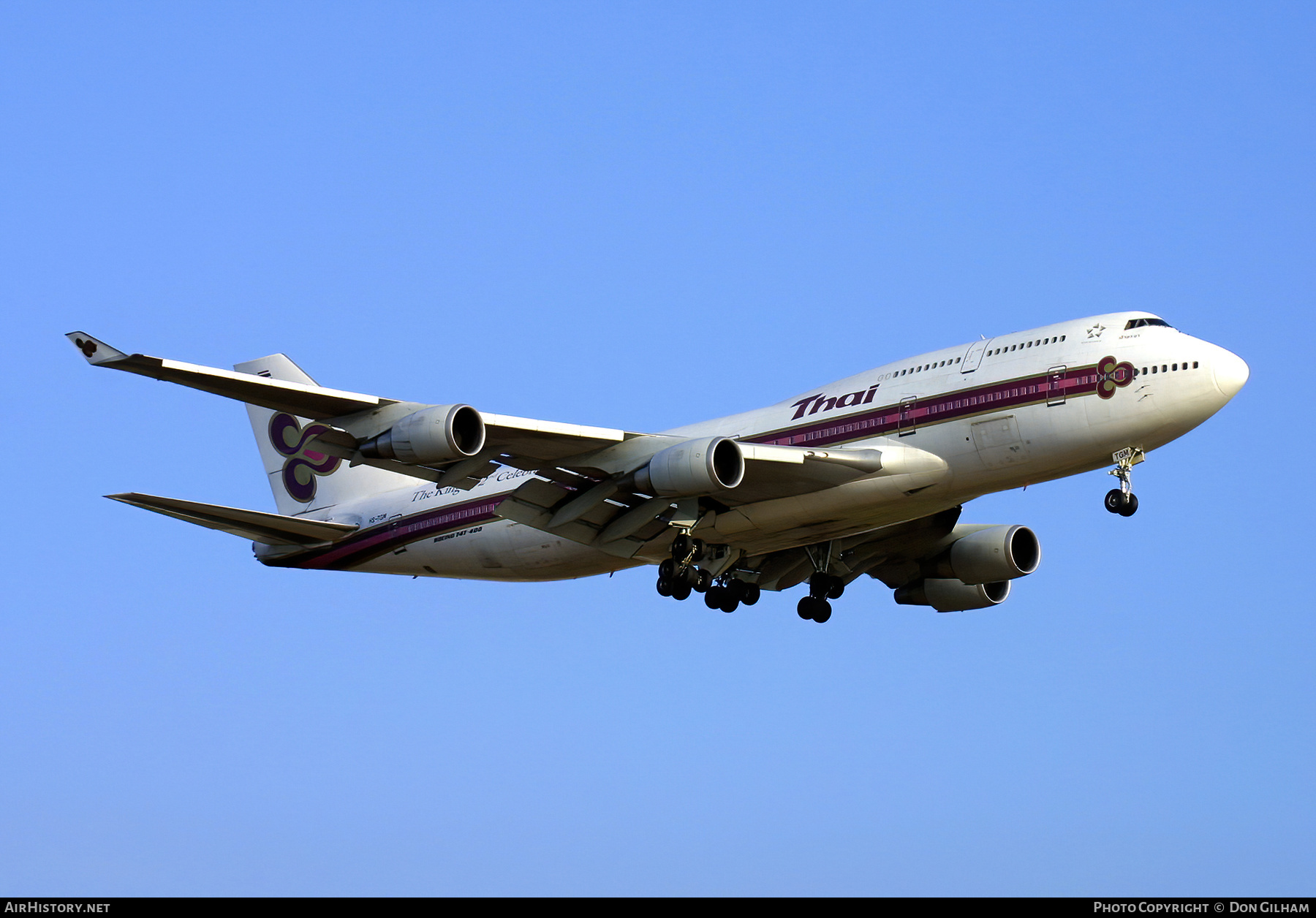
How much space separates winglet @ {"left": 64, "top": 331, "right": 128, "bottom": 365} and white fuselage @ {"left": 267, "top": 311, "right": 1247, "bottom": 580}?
1310 cm

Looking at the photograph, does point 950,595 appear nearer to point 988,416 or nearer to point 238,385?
point 988,416

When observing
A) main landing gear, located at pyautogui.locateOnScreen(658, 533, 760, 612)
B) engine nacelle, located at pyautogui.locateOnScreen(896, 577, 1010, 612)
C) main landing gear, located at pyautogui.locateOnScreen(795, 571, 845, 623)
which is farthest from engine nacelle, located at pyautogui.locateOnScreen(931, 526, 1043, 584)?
main landing gear, located at pyautogui.locateOnScreen(658, 533, 760, 612)

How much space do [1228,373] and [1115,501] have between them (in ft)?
11.8

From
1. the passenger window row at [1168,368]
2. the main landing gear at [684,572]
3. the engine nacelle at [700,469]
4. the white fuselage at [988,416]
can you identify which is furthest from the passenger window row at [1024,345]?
the main landing gear at [684,572]

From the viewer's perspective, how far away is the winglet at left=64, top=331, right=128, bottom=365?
90.8ft

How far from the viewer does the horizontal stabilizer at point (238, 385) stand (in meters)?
28.0

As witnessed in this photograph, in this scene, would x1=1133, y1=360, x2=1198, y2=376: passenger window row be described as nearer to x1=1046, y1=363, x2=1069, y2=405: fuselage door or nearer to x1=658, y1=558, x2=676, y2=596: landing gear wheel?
x1=1046, y1=363, x2=1069, y2=405: fuselage door

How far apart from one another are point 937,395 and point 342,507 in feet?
61.9

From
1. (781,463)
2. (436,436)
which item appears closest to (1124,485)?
(781,463)

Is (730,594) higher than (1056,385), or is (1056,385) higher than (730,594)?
(1056,385)

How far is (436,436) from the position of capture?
1199 inches

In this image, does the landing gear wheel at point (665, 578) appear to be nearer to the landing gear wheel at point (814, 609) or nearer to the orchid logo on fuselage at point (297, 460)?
the landing gear wheel at point (814, 609)
